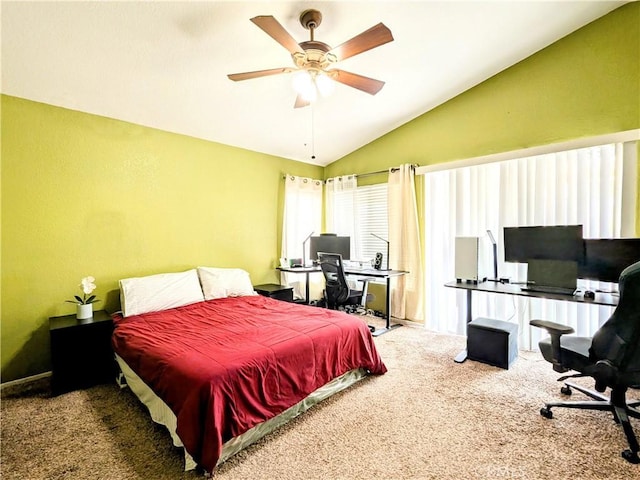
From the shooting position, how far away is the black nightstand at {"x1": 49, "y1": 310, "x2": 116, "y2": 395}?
2.45 m

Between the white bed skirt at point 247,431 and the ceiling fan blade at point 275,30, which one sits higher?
the ceiling fan blade at point 275,30

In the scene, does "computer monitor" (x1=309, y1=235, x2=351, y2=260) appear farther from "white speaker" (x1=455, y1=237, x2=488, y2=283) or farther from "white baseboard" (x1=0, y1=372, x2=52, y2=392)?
"white baseboard" (x1=0, y1=372, x2=52, y2=392)

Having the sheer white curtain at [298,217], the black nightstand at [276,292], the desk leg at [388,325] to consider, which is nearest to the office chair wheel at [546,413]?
the desk leg at [388,325]

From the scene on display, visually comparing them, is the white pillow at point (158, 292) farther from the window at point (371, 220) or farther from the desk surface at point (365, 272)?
the window at point (371, 220)

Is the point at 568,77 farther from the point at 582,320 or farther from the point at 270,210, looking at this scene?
the point at 270,210

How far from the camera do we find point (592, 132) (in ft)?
9.34

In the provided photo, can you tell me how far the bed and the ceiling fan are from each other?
188 cm

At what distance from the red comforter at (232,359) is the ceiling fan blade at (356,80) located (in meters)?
1.93

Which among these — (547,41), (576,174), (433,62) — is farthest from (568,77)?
(433,62)

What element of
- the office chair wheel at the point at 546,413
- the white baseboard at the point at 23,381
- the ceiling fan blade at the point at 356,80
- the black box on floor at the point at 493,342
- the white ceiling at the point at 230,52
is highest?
the white ceiling at the point at 230,52

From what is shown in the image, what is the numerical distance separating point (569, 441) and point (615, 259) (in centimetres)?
162

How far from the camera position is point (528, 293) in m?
2.75

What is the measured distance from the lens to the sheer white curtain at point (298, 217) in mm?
4773

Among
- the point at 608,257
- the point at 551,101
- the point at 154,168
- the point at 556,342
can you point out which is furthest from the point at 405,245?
the point at 154,168
